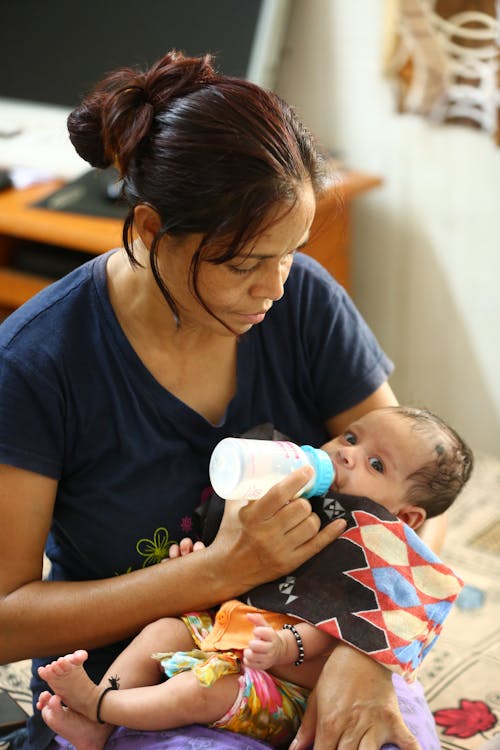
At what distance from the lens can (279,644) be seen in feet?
4.29

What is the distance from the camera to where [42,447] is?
139cm

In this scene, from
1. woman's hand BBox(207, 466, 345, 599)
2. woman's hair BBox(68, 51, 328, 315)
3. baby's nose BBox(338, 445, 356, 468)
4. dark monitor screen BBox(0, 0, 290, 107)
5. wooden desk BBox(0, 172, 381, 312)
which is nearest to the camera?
woman's hair BBox(68, 51, 328, 315)

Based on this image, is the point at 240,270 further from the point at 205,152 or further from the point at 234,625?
the point at 234,625

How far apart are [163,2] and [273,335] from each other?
1436 mm

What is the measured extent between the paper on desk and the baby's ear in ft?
4.80

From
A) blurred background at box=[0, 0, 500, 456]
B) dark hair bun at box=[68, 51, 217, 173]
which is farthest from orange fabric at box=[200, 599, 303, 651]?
blurred background at box=[0, 0, 500, 456]

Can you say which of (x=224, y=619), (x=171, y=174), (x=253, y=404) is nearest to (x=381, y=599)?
(x=224, y=619)

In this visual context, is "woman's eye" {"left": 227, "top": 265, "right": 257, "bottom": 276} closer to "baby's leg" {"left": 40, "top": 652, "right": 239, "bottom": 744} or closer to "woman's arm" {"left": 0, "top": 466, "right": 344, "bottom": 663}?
"woman's arm" {"left": 0, "top": 466, "right": 344, "bottom": 663}

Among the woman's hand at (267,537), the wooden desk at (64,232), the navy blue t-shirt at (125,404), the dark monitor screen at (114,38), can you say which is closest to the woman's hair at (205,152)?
the navy blue t-shirt at (125,404)

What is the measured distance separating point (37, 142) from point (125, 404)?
1541 mm

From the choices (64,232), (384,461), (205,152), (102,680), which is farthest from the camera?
(64,232)

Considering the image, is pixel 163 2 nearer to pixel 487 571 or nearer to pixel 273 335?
pixel 273 335

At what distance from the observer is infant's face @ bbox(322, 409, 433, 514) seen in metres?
1.46

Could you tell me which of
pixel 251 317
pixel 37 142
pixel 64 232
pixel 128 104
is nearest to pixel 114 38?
pixel 37 142
